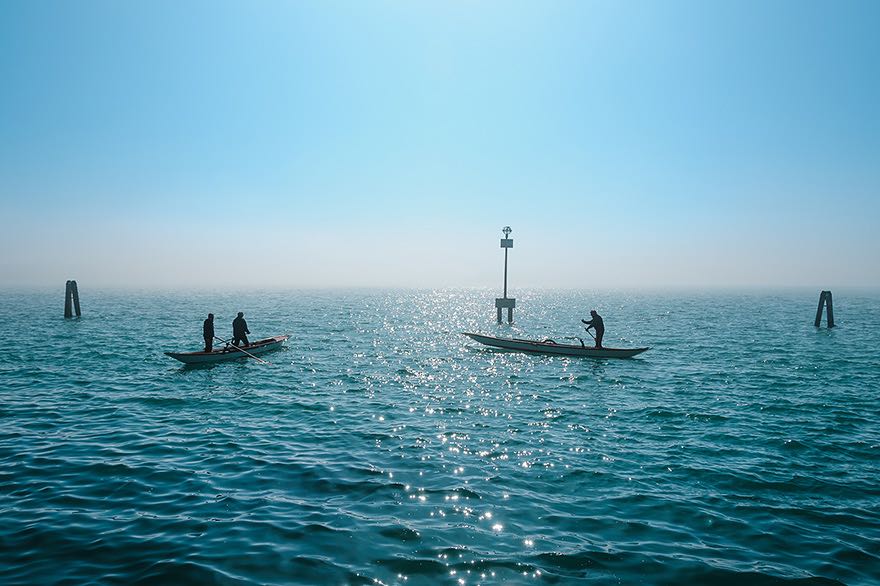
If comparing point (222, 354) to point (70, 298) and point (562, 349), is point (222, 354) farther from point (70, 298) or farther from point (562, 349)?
point (70, 298)

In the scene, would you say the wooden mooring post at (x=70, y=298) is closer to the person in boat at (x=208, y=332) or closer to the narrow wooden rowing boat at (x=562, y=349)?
the person in boat at (x=208, y=332)

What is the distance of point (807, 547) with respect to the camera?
8047 millimetres

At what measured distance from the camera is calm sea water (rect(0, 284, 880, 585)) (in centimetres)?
743

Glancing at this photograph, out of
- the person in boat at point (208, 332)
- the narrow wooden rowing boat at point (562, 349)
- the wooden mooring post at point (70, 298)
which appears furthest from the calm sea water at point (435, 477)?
the wooden mooring post at point (70, 298)

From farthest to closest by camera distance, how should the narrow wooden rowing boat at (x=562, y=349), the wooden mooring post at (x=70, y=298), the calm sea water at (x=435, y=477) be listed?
the wooden mooring post at (x=70, y=298), the narrow wooden rowing boat at (x=562, y=349), the calm sea water at (x=435, y=477)

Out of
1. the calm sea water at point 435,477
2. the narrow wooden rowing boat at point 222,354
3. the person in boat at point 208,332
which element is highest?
the person in boat at point 208,332

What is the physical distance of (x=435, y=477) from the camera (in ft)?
35.5

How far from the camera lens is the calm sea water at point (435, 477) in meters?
7.43

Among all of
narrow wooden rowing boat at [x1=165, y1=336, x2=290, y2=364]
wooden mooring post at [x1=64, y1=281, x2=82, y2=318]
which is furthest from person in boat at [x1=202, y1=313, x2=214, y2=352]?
wooden mooring post at [x1=64, y1=281, x2=82, y2=318]

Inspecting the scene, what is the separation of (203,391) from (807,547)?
18.9m

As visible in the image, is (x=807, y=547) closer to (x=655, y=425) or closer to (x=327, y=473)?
(x=655, y=425)

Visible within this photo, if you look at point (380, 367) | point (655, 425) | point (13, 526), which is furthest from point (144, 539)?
point (380, 367)

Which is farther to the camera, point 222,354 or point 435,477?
point 222,354

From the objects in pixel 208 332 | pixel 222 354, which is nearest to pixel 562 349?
pixel 222 354
